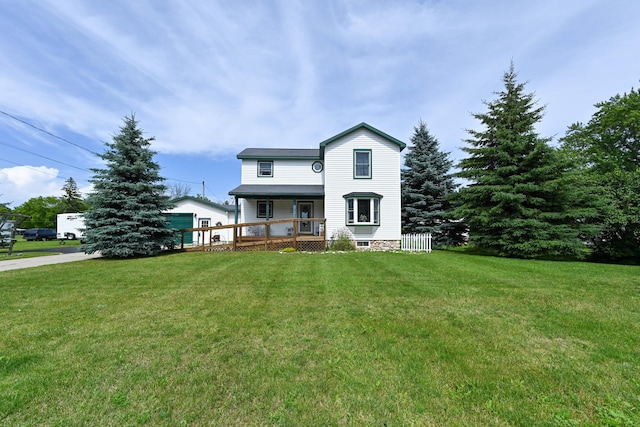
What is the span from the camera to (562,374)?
2791mm

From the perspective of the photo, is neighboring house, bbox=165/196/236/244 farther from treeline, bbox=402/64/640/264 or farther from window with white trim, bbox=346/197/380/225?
treeline, bbox=402/64/640/264

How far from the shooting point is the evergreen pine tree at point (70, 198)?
48375mm

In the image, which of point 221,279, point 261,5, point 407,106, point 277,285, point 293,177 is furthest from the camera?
point 293,177

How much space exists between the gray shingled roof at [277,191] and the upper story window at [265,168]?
48.7 inches

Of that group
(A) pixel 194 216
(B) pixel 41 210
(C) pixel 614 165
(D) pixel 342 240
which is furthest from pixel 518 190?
(B) pixel 41 210

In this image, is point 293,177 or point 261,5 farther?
point 293,177

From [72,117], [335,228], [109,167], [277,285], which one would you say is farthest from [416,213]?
[72,117]

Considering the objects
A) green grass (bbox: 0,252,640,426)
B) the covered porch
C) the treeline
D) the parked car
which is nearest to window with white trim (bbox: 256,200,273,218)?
the covered porch

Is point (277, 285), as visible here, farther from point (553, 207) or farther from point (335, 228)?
point (553, 207)

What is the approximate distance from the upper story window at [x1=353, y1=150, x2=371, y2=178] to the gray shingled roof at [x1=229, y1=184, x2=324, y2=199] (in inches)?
96.8

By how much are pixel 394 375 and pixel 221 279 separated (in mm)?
5638

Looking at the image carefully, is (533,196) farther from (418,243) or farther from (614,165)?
(614,165)

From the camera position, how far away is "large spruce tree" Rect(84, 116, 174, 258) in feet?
37.5

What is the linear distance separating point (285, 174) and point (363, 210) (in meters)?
6.15
